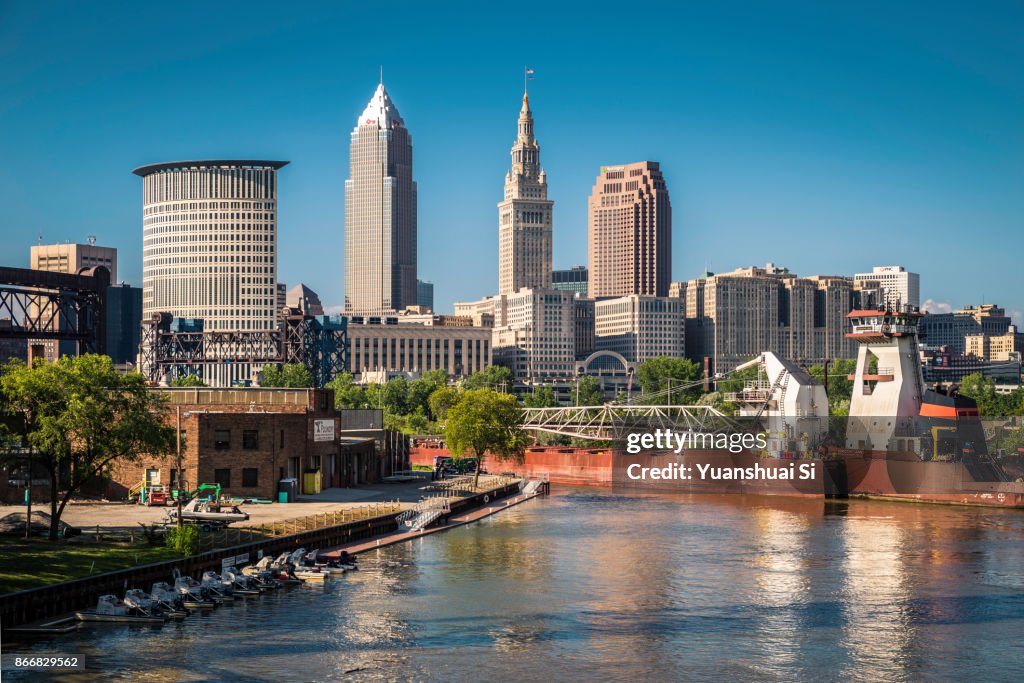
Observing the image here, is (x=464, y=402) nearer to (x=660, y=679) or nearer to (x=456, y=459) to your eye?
(x=456, y=459)

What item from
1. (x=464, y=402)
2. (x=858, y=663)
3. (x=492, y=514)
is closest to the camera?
(x=858, y=663)

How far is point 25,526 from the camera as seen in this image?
65938 millimetres

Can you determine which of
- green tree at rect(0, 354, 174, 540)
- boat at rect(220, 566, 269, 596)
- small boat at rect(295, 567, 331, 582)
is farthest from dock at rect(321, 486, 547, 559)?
green tree at rect(0, 354, 174, 540)

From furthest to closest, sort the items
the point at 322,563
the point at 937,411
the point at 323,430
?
the point at 937,411
the point at 323,430
the point at 322,563

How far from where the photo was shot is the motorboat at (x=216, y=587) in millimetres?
59500

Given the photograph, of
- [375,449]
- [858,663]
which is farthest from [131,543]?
[375,449]

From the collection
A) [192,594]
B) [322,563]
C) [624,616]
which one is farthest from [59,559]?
[624,616]

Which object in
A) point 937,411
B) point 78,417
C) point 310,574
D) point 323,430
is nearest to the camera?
point 78,417

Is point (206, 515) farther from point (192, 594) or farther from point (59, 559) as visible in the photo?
point (192, 594)

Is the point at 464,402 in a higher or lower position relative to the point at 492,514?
higher

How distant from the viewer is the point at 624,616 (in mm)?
59031

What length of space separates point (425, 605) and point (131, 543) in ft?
50.6

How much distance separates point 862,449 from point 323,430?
54.2 metres

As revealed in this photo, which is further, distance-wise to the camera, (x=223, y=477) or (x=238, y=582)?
(x=223, y=477)
